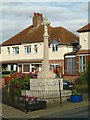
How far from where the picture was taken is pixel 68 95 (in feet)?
65.8

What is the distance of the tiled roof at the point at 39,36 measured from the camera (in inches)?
1992

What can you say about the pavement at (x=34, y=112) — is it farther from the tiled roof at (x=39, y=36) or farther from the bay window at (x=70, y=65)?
the tiled roof at (x=39, y=36)

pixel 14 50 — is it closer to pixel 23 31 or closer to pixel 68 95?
pixel 23 31

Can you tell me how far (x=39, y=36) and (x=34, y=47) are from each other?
6.67 feet

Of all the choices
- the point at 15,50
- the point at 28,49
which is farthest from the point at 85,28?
the point at 15,50

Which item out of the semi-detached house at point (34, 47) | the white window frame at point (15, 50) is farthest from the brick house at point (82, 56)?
the white window frame at point (15, 50)

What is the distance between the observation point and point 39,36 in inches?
2073

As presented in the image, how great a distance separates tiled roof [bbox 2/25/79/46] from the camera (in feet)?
166

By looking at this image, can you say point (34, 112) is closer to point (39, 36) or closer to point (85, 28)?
point (85, 28)

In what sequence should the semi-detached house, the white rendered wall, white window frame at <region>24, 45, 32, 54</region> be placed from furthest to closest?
white window frame at <region>24, 45, 32, 54</region>
the semi-detached house
the white rendered wall

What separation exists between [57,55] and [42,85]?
28.8 meters

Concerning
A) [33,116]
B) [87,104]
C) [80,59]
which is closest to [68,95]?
[87,104]

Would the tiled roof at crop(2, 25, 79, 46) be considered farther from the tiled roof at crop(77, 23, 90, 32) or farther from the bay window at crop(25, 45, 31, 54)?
the tiled roof at crop(77, 23, 90, 32)

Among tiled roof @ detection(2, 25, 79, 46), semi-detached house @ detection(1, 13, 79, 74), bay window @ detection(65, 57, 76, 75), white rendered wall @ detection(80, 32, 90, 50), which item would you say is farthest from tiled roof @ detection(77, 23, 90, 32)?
tiled roof @ detection(2, 25, 79, 46)
